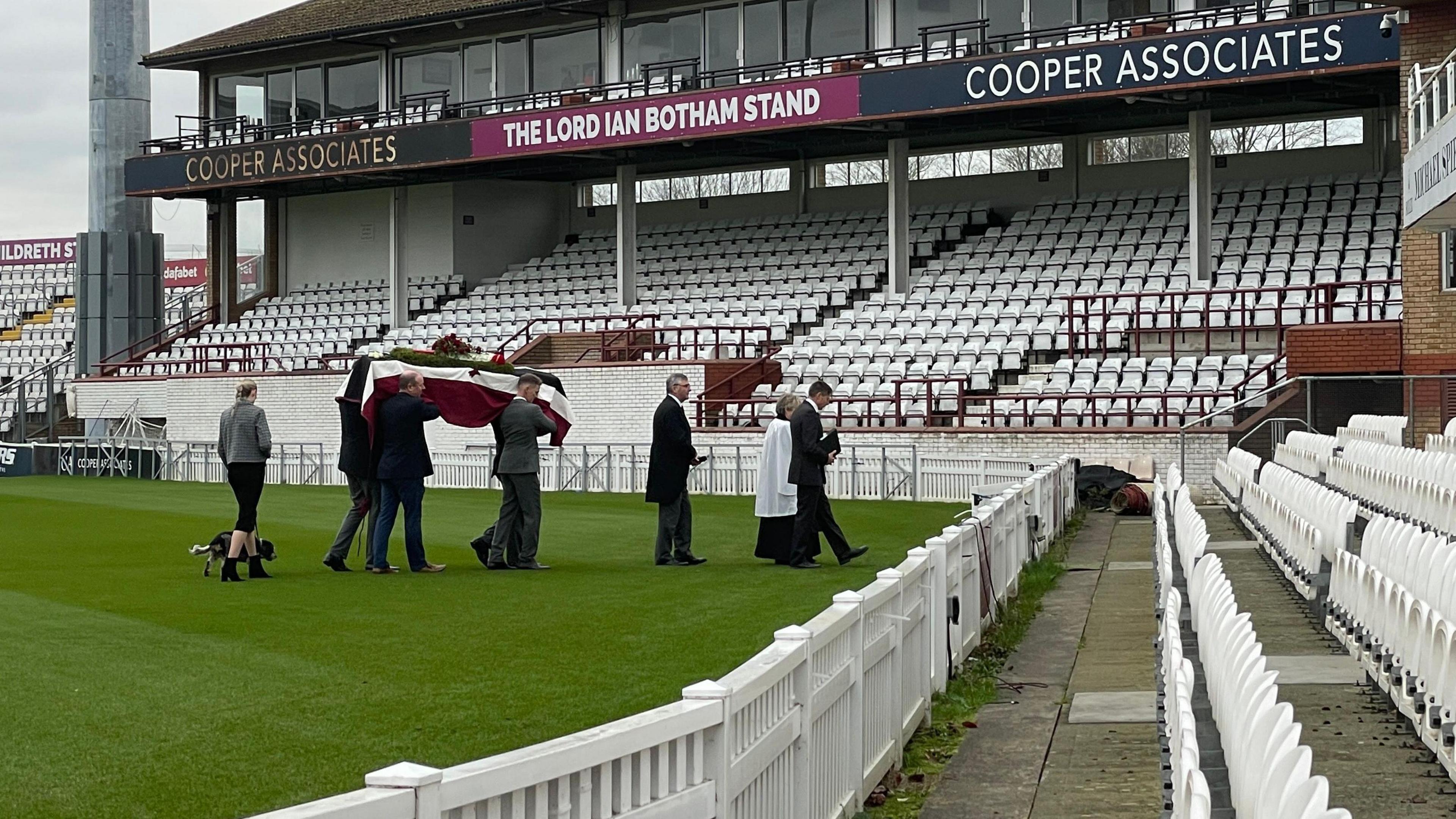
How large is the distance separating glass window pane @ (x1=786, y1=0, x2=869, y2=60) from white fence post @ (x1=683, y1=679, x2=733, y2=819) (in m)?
34.1

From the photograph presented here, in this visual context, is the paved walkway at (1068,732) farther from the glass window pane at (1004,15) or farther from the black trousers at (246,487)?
the glass window pane at (1004,15)

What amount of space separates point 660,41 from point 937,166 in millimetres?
7427

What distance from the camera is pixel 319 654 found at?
1048cm

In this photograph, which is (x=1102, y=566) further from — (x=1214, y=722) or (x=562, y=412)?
(x=1214, y=722)

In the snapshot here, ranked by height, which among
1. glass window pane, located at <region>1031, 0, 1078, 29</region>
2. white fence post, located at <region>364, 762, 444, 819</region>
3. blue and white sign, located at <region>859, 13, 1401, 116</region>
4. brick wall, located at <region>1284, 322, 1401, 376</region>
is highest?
glass window pane, located at <region>1031, 0, 1078, 29</region>

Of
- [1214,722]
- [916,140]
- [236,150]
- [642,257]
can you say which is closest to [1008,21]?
[916,140]

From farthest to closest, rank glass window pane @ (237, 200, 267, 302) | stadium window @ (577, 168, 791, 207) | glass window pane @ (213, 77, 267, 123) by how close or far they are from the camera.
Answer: glass window pane @ (237, 200, 267, 302) < glass window pane @ (213, 77, 267, 123) < stadium window @ (577, 168, 791, 207)

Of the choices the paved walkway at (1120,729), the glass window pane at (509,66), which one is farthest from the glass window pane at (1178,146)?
the paved walkway at (1120,729)

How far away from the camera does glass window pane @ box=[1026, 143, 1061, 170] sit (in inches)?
1560

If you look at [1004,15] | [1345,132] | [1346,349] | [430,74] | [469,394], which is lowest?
[469,394]

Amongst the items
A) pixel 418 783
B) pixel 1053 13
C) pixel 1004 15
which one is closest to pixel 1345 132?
pixel 1053 13

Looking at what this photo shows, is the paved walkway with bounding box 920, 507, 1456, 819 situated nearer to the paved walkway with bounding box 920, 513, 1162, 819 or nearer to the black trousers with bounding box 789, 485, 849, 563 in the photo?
the paved walkway with bounding box 920, 513, 1162, 819

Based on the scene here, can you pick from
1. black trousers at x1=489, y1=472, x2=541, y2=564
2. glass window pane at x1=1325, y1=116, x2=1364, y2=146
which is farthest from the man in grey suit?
glass window pane at x1=1325, y1=116, x2=1364, y2=146

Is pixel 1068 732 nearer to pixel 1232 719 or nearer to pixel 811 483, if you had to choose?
pixel 1232 719
